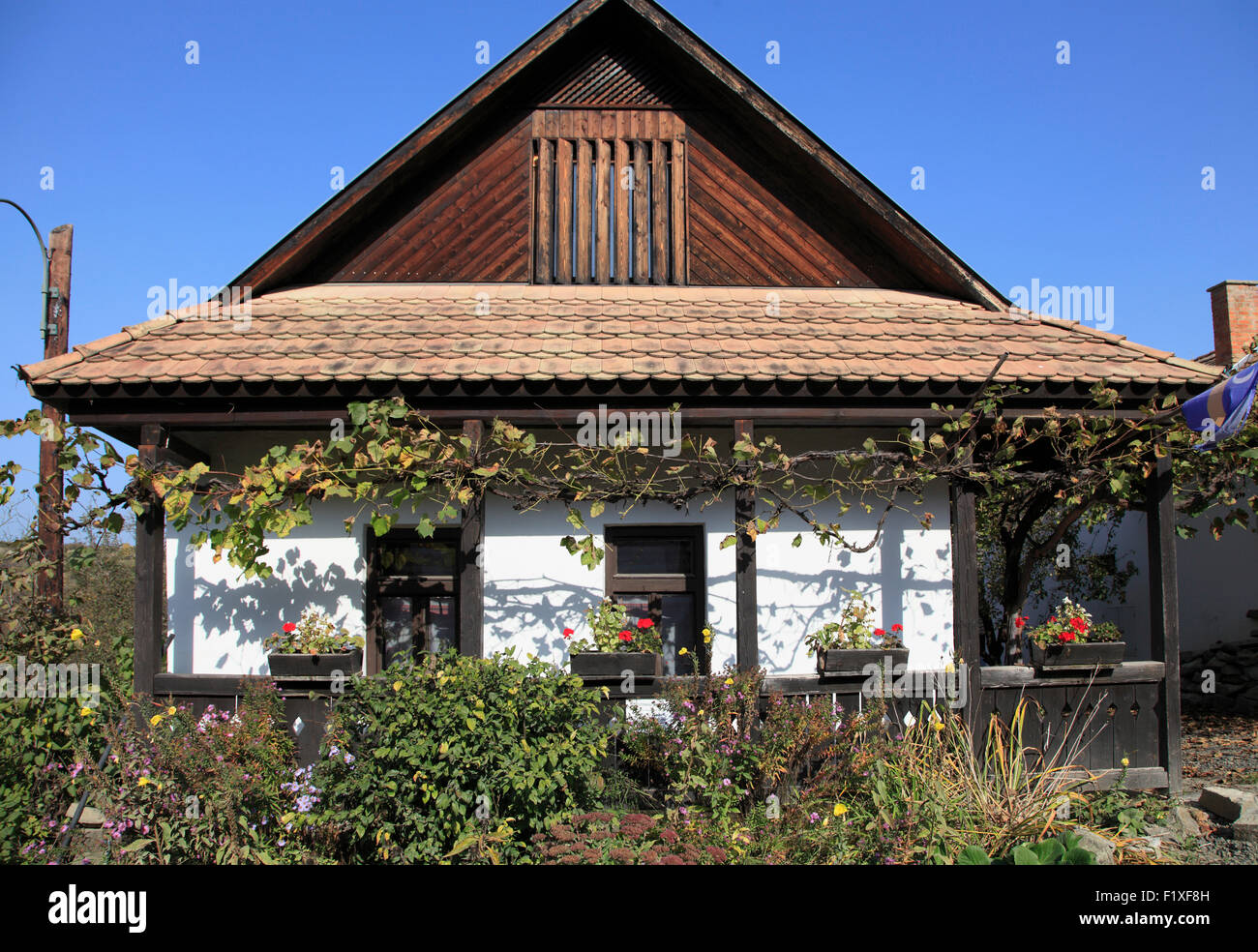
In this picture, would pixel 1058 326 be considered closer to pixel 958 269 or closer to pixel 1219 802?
pixel 958 269

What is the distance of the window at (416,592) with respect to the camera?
7.86 m

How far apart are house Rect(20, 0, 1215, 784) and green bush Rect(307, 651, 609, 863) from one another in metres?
0.60

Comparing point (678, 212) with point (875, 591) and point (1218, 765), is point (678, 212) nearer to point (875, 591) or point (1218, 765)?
point (875, 591)

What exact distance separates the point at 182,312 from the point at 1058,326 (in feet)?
26.2

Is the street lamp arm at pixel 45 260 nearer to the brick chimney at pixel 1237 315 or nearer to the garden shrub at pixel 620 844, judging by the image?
the garden shrub at pixel 620 844

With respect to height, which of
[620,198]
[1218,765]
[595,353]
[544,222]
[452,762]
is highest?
[620,198]

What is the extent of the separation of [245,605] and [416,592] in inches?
55.6

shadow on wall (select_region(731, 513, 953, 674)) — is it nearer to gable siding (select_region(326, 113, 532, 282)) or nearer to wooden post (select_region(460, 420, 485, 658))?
wooden post (select_region(460, 420, 485, 658))

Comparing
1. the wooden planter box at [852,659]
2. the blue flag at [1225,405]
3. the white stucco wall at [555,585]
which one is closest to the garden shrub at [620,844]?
the wooden planter box at [852,659]

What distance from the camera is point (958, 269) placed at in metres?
8.47

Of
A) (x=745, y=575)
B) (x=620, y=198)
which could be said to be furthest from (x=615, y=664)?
(x=620, y=198)

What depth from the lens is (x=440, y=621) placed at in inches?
313

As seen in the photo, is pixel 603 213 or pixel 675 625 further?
pixel 603 213

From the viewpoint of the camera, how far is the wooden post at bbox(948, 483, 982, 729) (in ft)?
22.9
